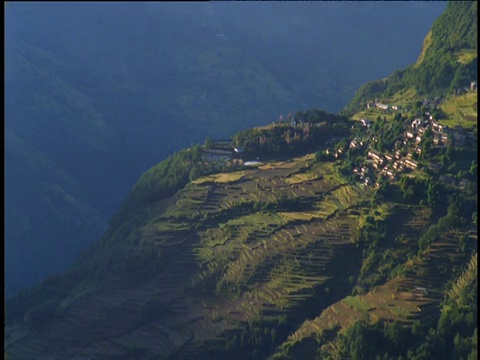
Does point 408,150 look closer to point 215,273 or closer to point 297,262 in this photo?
point 297,262

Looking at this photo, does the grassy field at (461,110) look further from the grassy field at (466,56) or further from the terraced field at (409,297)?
the terraced field at (409,297)

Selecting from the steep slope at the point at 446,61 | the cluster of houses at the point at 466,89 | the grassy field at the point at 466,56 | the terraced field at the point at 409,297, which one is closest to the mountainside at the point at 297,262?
the terraced field at the point at 409,297

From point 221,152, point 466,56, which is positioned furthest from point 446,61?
point 221,152

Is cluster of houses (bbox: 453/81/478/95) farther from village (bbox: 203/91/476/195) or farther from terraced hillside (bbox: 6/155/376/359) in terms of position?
terraced hillside (bbox: 6/155/376/359)

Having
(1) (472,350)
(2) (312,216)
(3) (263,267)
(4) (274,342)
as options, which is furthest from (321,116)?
(1) (472,350)

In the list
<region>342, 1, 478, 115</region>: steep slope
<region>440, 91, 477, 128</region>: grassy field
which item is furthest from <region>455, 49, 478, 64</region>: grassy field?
<region>440, 91, 477, 128</region>: grassy field

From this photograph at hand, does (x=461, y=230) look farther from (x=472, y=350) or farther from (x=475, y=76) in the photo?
(x=475, y=76)
